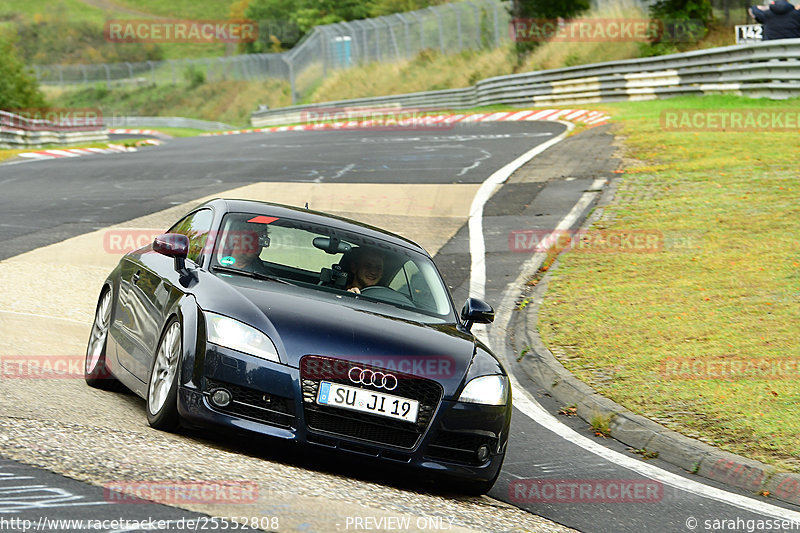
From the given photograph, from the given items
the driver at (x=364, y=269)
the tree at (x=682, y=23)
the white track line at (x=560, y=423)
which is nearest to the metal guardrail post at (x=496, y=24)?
the tree at (x=682, y=23)

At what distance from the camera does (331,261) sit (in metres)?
7.43

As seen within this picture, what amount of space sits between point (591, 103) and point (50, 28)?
116 m

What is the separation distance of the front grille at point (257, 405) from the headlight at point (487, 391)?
0.97 m

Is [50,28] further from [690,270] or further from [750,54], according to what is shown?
[690,270]

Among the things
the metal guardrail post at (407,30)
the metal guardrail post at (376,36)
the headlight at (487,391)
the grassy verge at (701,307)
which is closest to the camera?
the headlight at (487,391)

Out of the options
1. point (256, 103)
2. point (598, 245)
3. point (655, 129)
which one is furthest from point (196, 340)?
point (256, 103)

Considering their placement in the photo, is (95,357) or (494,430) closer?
(494,430)

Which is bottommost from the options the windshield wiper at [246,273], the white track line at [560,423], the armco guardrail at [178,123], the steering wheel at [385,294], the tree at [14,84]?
the armco guardrail at [178,123]

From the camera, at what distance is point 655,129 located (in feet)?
83.5

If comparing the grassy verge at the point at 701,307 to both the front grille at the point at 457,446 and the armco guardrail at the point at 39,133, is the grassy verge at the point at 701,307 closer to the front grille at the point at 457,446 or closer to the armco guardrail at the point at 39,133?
the front grille at the point at 457,446

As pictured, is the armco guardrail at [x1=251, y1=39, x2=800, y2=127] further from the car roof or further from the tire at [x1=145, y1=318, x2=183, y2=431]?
the tire at [x1=145, y1=318, x2=183, y2=431]

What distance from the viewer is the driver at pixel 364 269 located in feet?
23.8

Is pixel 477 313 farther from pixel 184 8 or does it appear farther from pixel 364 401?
pixel 184 8

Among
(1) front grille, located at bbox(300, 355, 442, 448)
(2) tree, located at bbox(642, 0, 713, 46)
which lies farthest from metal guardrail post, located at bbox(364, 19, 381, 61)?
(1) front grille, located at bbox(300, 355, 442, 448)
